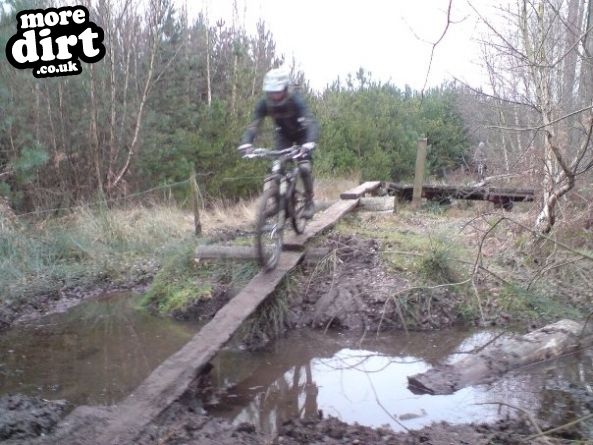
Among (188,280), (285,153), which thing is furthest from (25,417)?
(188,280)

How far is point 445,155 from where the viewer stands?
24016 mm

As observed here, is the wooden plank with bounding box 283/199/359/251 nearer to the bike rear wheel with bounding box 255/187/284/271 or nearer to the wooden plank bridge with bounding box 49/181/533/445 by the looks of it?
the wooden plank bridge with bounding box 49/181/533/445

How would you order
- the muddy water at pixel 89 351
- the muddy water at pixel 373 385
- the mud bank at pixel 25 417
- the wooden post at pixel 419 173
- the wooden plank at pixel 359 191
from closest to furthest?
1. the mud bank at pixel 25 417
2. the muddy water at pixel 373 385
3. the muddy water at pixel 89 351
4. the wooden plank at pixel 359 191
5. the wooden post at pixel 419 173

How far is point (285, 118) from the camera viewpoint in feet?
22.1

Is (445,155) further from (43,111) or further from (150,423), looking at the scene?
(150,423)

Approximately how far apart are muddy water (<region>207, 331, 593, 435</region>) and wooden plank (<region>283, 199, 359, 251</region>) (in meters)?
1.07

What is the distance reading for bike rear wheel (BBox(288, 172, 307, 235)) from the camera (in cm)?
679

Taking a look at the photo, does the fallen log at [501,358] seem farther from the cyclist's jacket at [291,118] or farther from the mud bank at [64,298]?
the mud bank at [64,298]

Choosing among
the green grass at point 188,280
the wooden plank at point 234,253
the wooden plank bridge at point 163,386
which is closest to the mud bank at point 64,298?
the green grass at point 188,280

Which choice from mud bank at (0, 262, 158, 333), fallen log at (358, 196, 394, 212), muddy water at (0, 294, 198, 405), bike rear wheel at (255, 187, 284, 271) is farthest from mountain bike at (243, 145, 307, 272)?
fallen log at (358, 196, 394, 212)

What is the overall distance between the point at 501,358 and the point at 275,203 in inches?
107

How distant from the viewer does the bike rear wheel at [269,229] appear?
6.18 meters

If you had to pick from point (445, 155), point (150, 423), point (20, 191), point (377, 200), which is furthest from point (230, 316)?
point (445, 155)

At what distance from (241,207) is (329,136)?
593 cm
